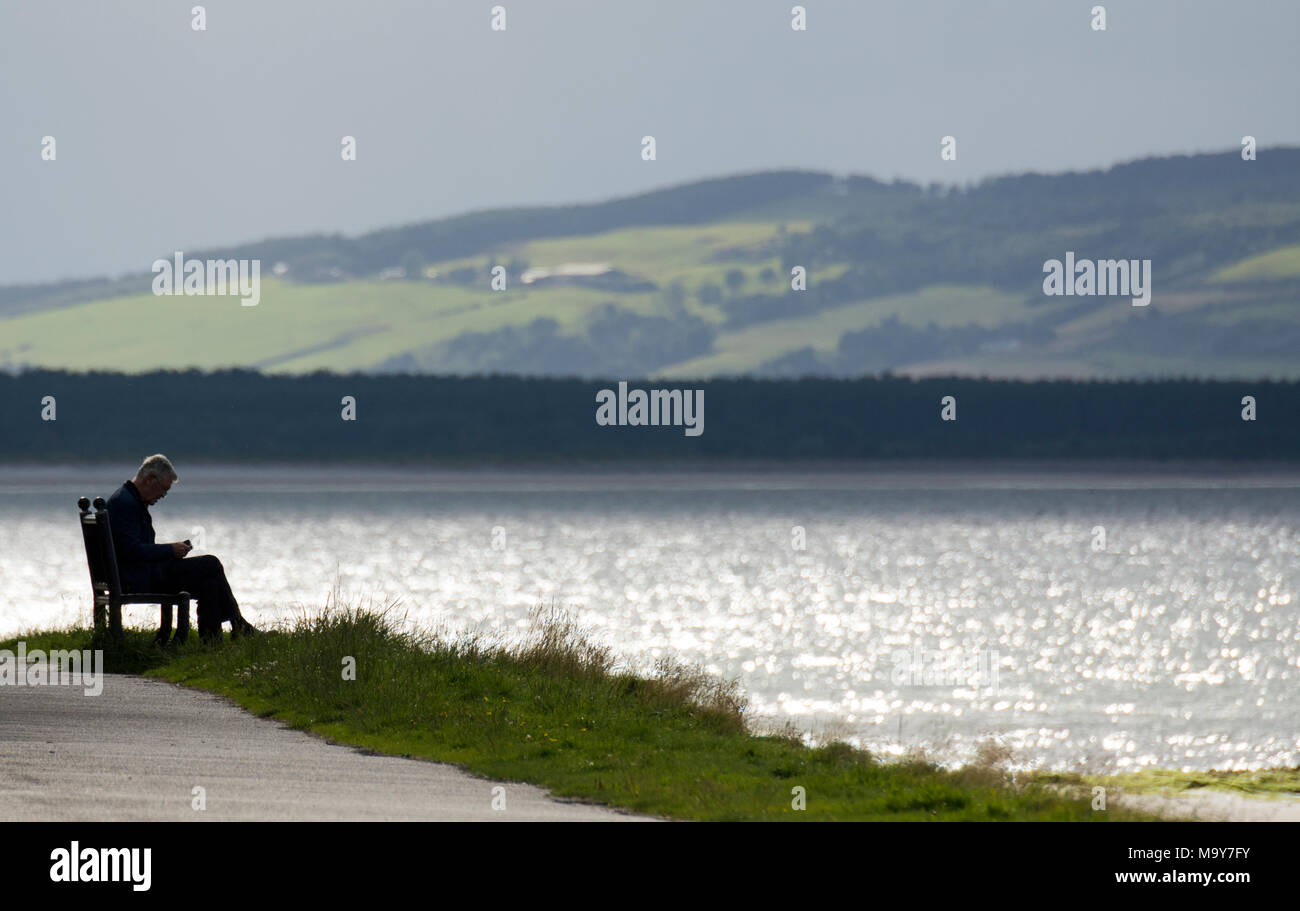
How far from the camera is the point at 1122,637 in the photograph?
4212cm

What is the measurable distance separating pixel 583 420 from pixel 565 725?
141874 mm

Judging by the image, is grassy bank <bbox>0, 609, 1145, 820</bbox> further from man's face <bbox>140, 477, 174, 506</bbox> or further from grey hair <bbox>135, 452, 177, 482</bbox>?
grey hair <bbox>135, 452, 177, 482</bbox>

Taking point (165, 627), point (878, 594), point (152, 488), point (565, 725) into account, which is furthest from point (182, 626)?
point (878, 594)

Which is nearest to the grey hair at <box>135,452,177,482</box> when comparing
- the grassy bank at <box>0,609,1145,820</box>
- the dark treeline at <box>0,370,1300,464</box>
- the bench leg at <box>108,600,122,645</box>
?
the bench leg at <box>108,600,122,645</box>

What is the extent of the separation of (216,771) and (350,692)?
307 centimetres

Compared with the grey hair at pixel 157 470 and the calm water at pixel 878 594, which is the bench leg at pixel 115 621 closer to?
the grey hair at pixel 157 470

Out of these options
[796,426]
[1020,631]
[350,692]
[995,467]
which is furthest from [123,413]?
[350,692]

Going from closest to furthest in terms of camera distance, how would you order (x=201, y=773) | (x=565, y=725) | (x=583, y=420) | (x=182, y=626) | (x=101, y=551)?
(x=201, y=773) → (x=565, y=725) → (x=101, y=551) → (x=182, y=626) → (x=583, y=420)

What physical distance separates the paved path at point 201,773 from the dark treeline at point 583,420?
5230 inches

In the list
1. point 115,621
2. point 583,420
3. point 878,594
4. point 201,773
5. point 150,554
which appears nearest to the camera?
point 201,773

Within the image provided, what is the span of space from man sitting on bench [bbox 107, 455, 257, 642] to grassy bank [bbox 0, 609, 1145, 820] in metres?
0.62

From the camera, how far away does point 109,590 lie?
1541cm

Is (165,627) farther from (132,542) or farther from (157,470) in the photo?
(157,470)
